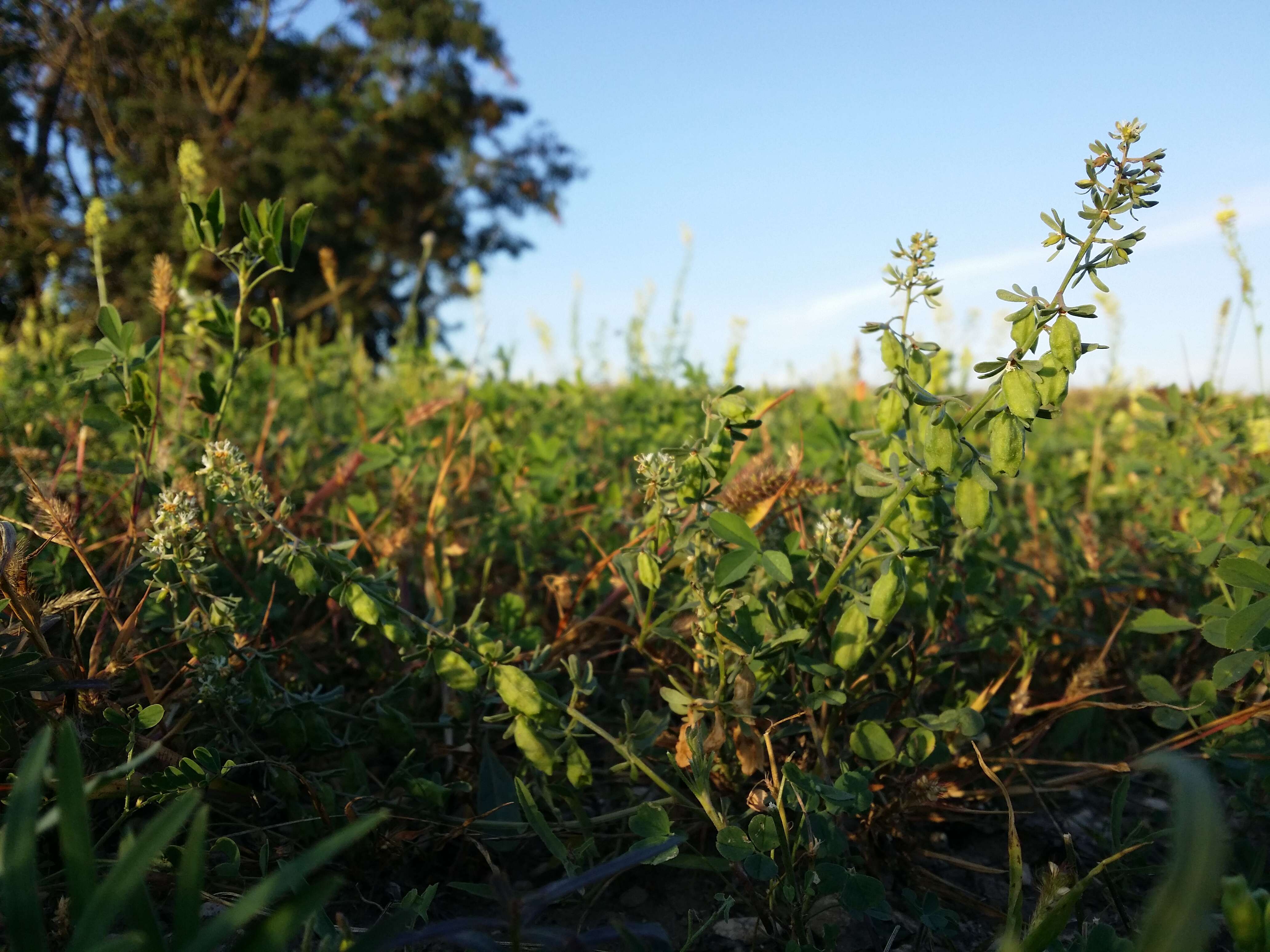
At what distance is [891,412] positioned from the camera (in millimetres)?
1183

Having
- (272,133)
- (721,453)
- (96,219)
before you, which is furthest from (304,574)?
(272,133)

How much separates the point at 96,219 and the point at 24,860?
6.23 feet

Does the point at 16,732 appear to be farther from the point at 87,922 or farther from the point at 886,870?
the point at 886,870

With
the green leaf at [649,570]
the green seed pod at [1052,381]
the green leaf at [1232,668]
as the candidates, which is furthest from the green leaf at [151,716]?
the green leaf at [1232,668]

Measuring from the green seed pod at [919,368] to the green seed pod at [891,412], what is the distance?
31 mm

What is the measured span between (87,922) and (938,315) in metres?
4.74

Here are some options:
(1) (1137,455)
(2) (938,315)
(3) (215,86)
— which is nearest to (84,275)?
(3) (215,86)

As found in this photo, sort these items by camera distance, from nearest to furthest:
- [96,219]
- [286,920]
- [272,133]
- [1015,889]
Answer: [286,920], [1015,889], [96,219], [272,133]

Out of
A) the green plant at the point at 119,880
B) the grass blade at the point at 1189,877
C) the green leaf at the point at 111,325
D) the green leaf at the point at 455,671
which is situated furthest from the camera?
the green leaf at the point at 111,325

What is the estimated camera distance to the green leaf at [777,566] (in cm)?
121

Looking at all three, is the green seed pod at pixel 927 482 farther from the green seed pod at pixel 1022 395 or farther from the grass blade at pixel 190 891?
the grass blade at pixel 190 891

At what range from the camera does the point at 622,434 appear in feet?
10.8

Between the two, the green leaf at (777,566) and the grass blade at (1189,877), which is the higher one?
the green leaf at (777,566)

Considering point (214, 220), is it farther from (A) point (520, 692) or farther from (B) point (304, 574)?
(A) point (520, 692)
